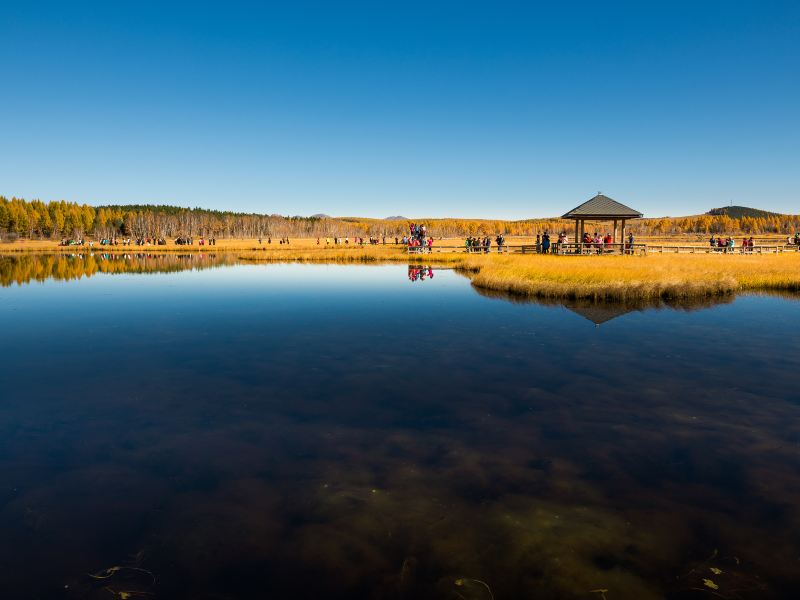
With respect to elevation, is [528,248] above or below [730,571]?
above

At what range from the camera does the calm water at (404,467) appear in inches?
187

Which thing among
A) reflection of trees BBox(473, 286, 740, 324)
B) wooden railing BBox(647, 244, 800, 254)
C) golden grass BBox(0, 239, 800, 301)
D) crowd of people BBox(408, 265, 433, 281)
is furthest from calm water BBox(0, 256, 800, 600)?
wooden railing BBox(647, 244, 800, 254)

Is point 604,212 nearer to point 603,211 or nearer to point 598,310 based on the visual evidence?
point 603,211

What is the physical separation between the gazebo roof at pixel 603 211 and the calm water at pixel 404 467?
21643 millimetres

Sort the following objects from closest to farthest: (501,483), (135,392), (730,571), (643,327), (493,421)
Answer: (730,571) < (501,483) < (493,421) < (135,392) < (643,327)

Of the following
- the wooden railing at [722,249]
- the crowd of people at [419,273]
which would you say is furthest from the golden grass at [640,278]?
the wooden railing at [722,249]

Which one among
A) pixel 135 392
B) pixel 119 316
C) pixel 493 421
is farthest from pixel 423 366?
pixel 119 316

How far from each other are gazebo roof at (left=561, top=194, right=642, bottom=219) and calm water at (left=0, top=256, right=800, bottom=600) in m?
21.6

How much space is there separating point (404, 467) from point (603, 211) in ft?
109

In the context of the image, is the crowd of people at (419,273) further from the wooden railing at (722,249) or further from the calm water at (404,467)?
the wooden railing at (722,249)

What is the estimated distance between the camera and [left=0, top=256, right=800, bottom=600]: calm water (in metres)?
4.75

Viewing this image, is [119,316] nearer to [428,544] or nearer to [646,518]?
[428,544]

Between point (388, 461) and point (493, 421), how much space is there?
7.42 ft

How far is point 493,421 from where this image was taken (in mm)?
8430
